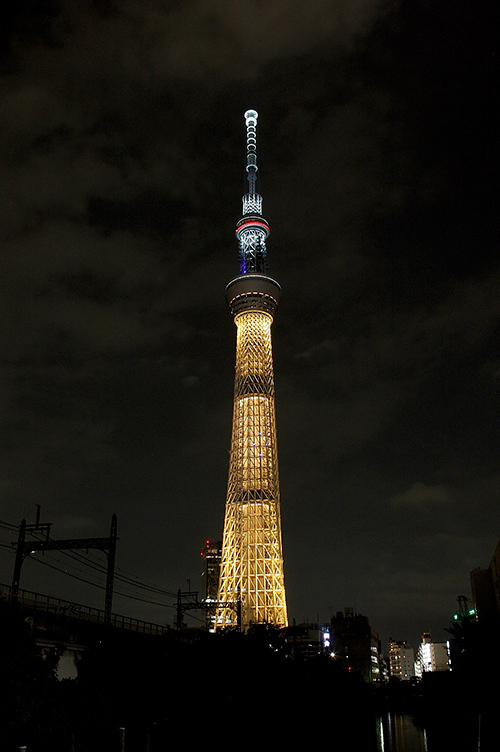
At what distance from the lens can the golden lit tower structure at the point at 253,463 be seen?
76500 millimetres

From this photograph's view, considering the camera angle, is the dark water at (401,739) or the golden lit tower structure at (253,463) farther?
the golden lit tower structure at (253,463)

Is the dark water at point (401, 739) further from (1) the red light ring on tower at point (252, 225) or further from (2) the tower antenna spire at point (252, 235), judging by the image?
(1) the red light ring on tower at point (252, 225)

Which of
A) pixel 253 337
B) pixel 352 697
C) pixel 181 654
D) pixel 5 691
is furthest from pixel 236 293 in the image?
pixel 5 691

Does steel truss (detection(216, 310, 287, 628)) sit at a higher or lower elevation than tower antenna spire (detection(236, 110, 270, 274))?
lower

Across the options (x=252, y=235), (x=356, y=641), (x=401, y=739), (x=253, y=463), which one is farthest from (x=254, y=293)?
(x=356, y=641)

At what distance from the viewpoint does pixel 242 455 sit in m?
82.2

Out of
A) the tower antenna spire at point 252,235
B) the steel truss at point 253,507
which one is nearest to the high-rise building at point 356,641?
the steel truss at point 253,507

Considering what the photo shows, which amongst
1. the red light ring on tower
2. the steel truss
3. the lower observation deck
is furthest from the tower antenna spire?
the steel truss

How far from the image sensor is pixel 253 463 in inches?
3211

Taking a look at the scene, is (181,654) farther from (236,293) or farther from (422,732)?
(236,293)

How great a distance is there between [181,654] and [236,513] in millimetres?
40448

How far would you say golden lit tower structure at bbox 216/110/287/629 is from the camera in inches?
3012

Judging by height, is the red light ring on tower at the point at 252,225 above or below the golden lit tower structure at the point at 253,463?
above

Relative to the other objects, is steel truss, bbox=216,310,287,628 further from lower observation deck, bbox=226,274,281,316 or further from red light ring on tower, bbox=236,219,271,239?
red light ring on tower, bbox=236,219,271,239
